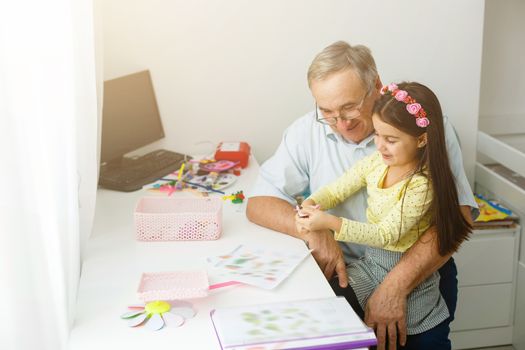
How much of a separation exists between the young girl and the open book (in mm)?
300

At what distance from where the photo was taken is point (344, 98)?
1924mm

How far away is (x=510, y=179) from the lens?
9.34 feet

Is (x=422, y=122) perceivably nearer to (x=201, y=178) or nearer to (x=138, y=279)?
Result: (x=138, y=279)

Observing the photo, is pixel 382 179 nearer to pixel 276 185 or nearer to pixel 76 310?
pixel 276 185

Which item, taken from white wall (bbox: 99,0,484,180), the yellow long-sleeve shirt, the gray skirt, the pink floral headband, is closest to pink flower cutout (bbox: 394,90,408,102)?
the pink floral headband

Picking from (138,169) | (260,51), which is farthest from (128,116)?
(260,51)

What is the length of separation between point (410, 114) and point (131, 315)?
0.82 metres

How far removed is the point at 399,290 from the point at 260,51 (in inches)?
51.8

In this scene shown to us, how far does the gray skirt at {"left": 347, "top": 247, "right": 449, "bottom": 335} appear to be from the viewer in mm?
1910

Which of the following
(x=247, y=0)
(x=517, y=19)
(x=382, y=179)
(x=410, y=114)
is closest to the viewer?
(x=410, y=114)

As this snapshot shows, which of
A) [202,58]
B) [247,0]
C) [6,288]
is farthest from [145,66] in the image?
[6,288]

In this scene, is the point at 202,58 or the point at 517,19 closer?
the point at 202,58

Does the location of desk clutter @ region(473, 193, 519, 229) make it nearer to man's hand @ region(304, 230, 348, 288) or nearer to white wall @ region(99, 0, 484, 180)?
white wall @ region(99, 0, 484, 180)

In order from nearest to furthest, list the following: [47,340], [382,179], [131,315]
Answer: [47,340] → [131,315] → [382,179]
